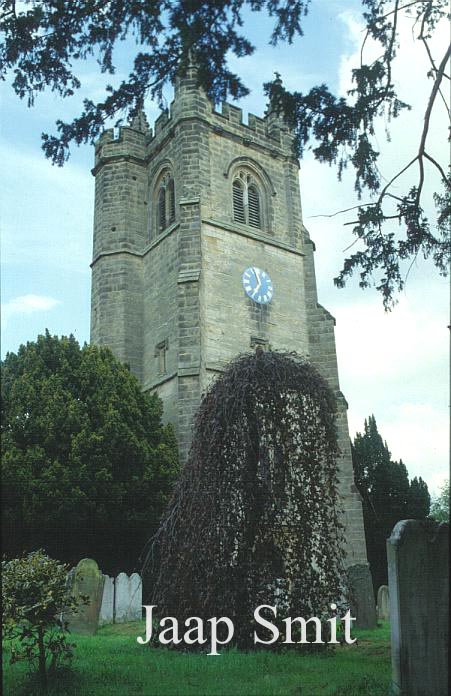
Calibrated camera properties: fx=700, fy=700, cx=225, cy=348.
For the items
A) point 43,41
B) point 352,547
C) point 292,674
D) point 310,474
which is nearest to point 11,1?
point 43,41

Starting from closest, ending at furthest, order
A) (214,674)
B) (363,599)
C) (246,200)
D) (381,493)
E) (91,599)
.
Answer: (214,674) → (91,599) → (363,599) → (246,200) → (381,493)

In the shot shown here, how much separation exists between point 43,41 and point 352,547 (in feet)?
53.3

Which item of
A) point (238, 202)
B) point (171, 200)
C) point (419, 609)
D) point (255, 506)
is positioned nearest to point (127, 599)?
point (255, 506)

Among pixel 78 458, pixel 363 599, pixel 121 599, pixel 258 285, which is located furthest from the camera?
pixel 258 285

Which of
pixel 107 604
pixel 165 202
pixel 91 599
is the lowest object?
pixel 107 604

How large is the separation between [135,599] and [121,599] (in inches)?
13.0

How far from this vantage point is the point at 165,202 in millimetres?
24969

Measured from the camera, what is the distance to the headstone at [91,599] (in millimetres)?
11086

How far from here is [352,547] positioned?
787 inches

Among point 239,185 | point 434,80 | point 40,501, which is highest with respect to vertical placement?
point 239,185

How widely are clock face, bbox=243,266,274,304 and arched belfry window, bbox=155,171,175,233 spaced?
3.41 meters

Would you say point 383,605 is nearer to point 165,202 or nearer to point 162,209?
point 165,202

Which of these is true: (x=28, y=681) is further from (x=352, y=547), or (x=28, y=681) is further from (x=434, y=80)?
(x=352, y=547)

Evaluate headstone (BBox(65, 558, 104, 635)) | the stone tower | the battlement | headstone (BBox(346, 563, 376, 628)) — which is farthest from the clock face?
headstone (BBox(65, 558, 104, 635))
